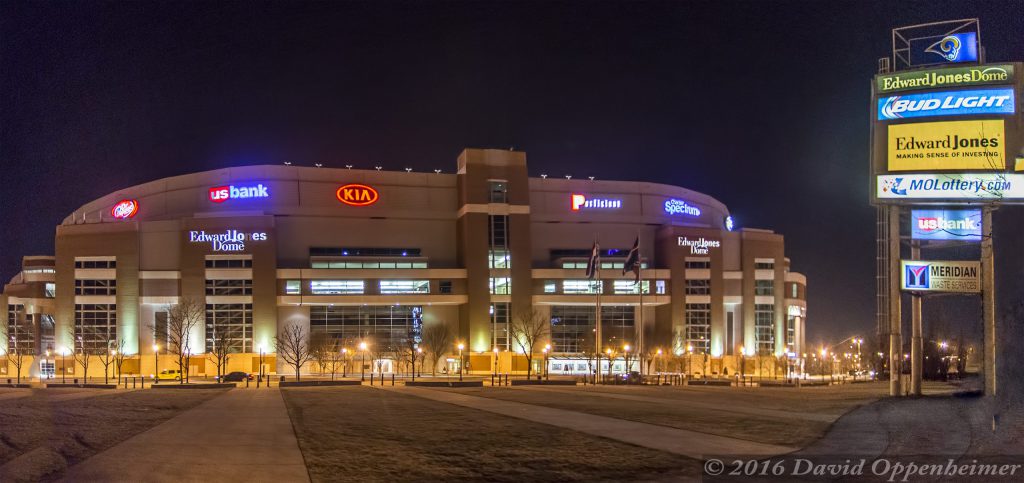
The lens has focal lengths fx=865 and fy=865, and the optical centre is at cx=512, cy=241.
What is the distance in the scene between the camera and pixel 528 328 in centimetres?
10619

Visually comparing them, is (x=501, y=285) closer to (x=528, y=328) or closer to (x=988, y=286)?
(x=528, y=328)

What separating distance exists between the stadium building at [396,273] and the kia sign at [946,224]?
60214mm

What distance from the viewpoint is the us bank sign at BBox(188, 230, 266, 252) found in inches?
4126

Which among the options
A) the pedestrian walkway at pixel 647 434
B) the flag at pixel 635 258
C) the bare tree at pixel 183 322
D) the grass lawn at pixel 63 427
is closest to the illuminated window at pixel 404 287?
the bare tree at pixel 183 322

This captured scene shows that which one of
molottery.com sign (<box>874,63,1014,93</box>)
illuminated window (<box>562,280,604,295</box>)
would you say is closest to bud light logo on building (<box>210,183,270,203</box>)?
illuminated window (<box>562,280,604,295</box>)

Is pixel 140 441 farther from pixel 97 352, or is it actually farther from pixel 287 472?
pixel 97 352

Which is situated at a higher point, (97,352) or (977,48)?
(977,48)

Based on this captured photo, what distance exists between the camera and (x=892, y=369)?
4522 cm

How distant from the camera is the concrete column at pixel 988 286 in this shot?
→ 4000 cm

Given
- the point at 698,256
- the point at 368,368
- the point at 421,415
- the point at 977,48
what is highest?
the point at 977,48

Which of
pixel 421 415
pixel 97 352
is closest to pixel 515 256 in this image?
pixel 97 352

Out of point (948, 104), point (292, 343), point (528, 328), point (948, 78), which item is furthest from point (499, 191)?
point (948, 104)

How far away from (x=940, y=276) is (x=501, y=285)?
72448mm

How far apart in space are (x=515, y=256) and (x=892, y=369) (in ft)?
231
